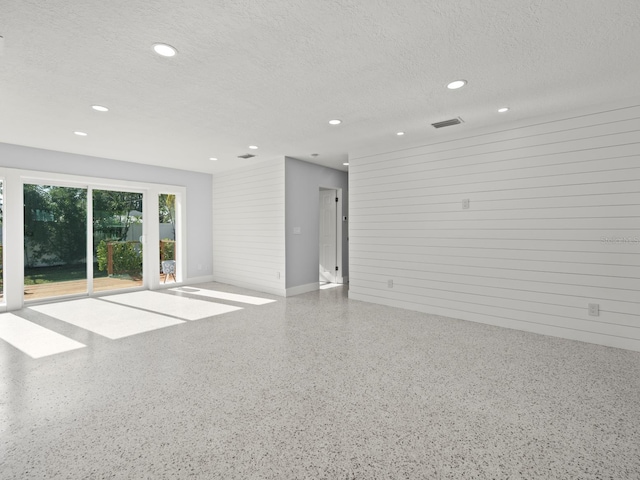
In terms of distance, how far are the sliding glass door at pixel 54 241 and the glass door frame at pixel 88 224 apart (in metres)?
0.11

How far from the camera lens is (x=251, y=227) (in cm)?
666

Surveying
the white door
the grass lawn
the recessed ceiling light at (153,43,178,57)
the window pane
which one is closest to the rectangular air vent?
the recessed ceiling light at (153,43,178,57)

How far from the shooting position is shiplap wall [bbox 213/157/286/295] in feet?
20.1

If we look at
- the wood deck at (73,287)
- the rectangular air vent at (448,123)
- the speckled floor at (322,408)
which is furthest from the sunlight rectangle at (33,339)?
the rectangular air vent at (448,123)

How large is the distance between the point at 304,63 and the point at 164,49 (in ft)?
3.44

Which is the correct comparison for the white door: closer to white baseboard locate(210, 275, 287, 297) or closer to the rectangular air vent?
white baseboard locate(210, 275, 287, 297)

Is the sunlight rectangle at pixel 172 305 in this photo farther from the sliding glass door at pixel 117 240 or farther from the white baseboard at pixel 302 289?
the white baseboard at pixel 302 289

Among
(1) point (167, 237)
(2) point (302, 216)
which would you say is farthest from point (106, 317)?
(2) point (302, 216)

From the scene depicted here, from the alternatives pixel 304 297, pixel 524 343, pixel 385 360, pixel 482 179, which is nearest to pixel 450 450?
pixel 385 360

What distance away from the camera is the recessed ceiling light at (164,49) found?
90.9 inches

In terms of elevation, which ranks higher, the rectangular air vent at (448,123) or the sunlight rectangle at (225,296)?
the rectangular air vent at (448,123)

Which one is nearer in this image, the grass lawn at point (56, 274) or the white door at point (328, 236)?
the grass lawn at point (56, 274)

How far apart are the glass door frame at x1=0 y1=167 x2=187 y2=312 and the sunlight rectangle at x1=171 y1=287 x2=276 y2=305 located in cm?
63

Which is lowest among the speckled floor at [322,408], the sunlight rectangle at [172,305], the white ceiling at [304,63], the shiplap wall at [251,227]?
the speckled floor at [322,408]
